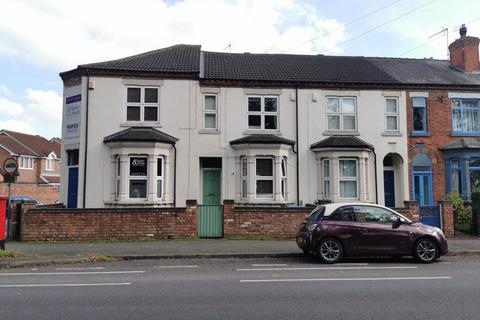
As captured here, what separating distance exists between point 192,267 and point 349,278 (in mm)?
3649

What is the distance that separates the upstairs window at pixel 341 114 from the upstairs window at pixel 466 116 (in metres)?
4.90

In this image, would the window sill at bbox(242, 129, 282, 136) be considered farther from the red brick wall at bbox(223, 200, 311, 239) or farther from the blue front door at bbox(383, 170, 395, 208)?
the blue front door at bbox(383, 170, 395, 208)

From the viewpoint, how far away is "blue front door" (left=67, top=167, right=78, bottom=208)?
18.3 meters

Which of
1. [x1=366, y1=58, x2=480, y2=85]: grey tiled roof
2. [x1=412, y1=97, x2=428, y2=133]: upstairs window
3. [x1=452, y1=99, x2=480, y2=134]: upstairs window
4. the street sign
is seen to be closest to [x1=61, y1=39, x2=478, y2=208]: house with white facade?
[x1=366, y1=58, x2=480, y2=85]: grey tiled roof

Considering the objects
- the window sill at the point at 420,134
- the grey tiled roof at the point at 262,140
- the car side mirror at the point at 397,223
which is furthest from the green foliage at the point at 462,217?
the car side mirror at the point at 397,223

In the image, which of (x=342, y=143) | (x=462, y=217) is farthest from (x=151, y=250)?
(x=462, y=217)

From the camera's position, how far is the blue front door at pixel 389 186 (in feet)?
66.2

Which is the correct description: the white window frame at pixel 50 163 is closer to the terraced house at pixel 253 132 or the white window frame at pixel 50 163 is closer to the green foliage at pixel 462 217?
the terraced house at pixel 253 132

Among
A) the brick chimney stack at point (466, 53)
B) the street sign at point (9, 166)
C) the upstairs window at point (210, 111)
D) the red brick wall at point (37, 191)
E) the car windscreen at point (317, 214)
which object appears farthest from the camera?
the red brick wall at point (37, 191)

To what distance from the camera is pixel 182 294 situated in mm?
7059

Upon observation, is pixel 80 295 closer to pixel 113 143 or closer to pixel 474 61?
pixel 113 143

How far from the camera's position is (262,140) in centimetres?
1805

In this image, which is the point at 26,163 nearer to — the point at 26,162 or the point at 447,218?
the point at 26,162

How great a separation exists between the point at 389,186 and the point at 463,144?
3.71m
